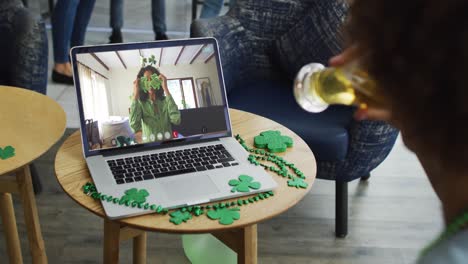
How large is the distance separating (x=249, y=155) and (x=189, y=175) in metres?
0.17

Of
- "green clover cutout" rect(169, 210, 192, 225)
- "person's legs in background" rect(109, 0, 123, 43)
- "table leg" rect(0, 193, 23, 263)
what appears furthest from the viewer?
"person's legs in background" rect(109, 0, 123, 43)

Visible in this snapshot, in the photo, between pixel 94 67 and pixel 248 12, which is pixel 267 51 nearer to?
pixel 248 12

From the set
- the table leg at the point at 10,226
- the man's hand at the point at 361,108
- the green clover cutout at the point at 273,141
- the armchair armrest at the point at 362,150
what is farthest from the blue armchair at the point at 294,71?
the man's hand at the point at 361,108

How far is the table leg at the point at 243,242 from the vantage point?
1.19 m

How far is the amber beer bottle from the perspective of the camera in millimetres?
583

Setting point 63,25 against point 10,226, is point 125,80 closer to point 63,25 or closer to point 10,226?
point 10,226

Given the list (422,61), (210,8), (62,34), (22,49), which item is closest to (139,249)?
(22,49)

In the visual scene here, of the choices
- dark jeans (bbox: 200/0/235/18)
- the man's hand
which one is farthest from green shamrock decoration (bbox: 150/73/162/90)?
dark jeans (bbox: 200/0/235/18)

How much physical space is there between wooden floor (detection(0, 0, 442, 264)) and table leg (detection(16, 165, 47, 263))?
27 centimetres

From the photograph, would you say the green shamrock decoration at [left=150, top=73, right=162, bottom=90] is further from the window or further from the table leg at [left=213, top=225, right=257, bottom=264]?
the table leg at [left=213, top=225, right=257, bottom=264]

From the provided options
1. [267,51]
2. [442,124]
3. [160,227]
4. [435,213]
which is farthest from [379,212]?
[442,124]

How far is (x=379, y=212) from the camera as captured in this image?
204 centimetres

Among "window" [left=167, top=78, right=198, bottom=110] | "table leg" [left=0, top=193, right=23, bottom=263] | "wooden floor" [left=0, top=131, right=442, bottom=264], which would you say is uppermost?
"window" [left=167, top=78, right=198, bottom=110]

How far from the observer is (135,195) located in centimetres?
110
